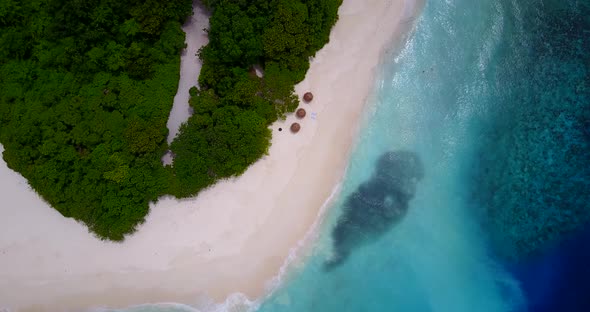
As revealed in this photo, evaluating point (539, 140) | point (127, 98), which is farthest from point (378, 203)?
point (127, 98)

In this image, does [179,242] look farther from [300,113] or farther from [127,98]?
[300,113]

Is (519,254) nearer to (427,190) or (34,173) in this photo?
(427,190)

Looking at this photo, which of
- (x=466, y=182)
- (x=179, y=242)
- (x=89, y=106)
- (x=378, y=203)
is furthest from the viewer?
(x=466, y=182)

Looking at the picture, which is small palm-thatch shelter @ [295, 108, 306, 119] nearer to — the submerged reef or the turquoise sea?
the turquoise sea

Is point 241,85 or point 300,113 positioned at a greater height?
point 241,85

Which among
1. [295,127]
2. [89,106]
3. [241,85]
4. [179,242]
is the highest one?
[89,106]

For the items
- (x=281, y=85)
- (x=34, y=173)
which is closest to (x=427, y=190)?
(x=281, y=85)
